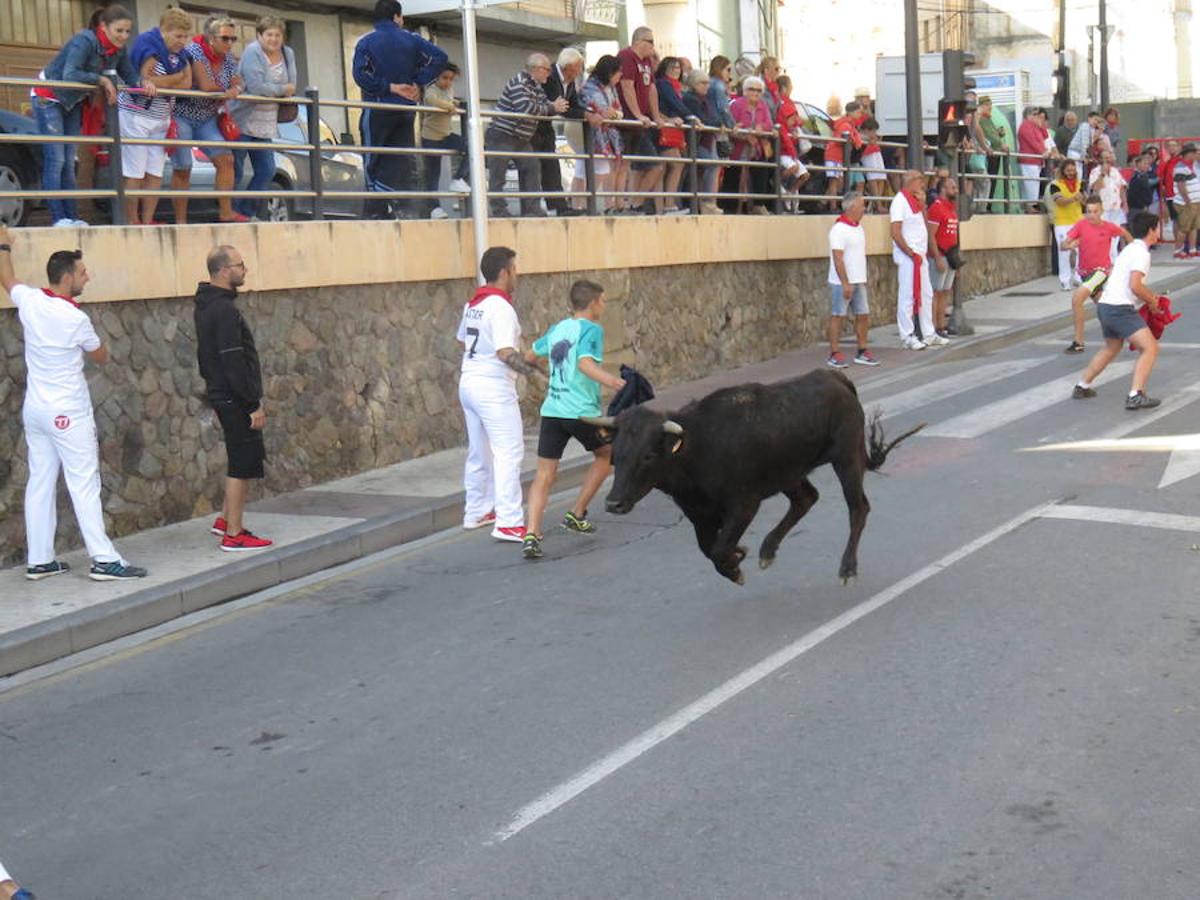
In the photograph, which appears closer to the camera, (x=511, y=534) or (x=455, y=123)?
(x=511, y=534)

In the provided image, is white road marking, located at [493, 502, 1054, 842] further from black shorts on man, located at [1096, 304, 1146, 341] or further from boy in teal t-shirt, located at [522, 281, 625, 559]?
black shorts on man, located at [1096, 304, 1146, 341]

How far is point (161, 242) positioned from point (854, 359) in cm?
943

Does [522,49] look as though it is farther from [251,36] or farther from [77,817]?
[77,817]

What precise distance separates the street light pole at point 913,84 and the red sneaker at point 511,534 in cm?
1143

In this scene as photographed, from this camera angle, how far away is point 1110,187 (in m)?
26.7

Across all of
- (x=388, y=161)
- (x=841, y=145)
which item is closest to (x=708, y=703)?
(x=388, y=161)

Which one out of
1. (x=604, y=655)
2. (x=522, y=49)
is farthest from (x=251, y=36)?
(x=604, y=655)

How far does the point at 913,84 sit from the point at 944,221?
1834 millimetres

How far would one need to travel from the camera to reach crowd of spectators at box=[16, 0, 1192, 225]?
11555 millimetres

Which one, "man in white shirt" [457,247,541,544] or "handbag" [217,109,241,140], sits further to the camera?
"handbag" [217,109,241,140]

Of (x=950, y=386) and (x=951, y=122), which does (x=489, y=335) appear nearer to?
(x=950, y=386)

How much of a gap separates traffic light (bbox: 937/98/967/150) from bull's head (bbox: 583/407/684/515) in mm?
14183

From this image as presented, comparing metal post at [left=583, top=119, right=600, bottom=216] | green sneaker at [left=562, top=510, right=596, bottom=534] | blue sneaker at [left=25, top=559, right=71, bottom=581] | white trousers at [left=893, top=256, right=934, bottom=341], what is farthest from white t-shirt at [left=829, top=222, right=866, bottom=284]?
blue sneaker at [left=25, top=559, right=71, bottom=581]

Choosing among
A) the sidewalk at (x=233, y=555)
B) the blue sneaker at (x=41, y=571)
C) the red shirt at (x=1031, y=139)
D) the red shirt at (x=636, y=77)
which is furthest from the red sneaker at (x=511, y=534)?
the red shirt at (x=1031, y=139)
